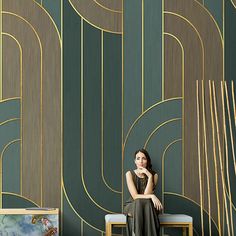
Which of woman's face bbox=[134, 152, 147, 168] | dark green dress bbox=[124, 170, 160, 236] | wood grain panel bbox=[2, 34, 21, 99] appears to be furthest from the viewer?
wood grain panel bbox=[2, 34, 21, 99]

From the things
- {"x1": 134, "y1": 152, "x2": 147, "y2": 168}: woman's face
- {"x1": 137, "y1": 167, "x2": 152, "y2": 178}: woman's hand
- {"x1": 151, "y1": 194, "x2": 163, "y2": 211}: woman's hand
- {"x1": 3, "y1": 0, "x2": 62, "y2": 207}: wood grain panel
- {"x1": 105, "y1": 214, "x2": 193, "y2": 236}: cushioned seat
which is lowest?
{"x1": 105, "y1": 214, "x2": 193, "y2": 236}: cushioned seat

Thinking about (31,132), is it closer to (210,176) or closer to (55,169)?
(55,169)

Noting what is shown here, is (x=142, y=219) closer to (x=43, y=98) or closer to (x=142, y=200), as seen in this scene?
(x=142, y=200)

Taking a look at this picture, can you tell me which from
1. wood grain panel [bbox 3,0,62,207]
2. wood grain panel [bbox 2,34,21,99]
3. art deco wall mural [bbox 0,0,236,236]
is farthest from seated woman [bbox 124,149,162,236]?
wood grain panel [bbox 2,34,21,99]

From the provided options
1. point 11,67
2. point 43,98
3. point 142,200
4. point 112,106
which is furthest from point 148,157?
point 11,67

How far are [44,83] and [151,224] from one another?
5.05 feet

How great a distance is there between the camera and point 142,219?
17.7ft

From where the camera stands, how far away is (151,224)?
5391mm

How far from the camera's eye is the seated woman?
5387 mm

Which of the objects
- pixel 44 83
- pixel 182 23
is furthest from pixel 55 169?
pixel 182 23

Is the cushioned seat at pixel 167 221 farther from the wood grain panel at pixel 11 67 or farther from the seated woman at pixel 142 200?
the wood grain panel at pixel 11 67

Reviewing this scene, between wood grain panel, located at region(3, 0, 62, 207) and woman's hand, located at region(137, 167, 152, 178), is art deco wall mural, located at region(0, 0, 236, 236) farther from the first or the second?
woman's hand, located at region(137, 167, 152, 178)

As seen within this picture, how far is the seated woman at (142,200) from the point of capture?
212 inches

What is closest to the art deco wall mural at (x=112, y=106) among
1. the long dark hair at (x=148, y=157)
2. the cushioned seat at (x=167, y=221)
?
the long dark hair at (x=148, y=157)
